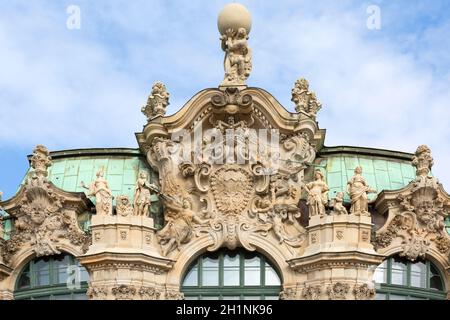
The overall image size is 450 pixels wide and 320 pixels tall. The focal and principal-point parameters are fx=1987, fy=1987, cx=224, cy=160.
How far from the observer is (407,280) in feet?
194

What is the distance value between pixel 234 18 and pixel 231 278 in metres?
8.36

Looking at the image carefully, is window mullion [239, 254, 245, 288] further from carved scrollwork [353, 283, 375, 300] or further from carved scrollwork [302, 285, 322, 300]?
carved scrollwork [353, 283, 375, 300]

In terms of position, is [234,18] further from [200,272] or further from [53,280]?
[53,280]

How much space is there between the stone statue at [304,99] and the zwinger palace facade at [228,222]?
0.14ft

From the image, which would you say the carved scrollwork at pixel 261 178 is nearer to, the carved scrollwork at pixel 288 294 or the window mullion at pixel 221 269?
the window mullion at pixel 221 269

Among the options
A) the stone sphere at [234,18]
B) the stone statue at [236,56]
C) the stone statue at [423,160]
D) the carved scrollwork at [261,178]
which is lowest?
the carved scrollwork at [261,178]

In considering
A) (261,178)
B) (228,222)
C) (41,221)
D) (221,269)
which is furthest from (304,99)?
(41,221)

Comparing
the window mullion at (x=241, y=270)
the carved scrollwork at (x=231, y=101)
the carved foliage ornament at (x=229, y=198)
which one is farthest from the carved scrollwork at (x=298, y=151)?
the window mullion at (x=241, y=270)

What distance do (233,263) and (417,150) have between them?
6.54 meters

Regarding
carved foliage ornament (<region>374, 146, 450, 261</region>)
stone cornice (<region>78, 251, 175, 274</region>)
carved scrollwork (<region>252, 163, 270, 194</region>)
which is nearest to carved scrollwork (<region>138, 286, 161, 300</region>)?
stone cornice (<region>78, 251, 175, 274</region>)

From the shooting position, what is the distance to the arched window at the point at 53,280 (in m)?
59.0

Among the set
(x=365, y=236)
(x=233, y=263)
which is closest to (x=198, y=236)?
(x=233, y=263)

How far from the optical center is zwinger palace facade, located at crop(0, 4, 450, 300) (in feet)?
190
